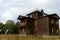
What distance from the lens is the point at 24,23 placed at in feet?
143

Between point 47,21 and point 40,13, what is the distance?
7559mm

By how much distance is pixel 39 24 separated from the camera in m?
42.8

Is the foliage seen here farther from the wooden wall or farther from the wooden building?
the wooden wall

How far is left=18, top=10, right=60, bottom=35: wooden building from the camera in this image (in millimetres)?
40134

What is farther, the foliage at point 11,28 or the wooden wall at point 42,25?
the foliage at point 11,28

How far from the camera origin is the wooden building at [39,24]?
40134mm

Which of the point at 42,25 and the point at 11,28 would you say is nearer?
the point at 42,25

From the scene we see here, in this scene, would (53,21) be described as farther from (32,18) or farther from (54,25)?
(32,18)

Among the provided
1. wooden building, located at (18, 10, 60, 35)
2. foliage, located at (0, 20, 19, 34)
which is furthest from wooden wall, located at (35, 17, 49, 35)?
foliage, located at (0, 20, 19, 34)

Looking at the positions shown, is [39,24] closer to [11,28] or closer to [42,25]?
[42,25]

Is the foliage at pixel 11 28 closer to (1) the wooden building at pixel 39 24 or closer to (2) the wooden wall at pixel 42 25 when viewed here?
(1) the wooden building at pixel 39 24

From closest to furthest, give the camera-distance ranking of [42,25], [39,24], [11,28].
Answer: [42,25] → [39,24] → [11,28]

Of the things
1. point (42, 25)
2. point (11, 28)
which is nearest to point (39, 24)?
point (42, 25)

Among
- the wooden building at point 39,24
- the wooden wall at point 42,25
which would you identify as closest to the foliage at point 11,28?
the wooden building at point 39,24
